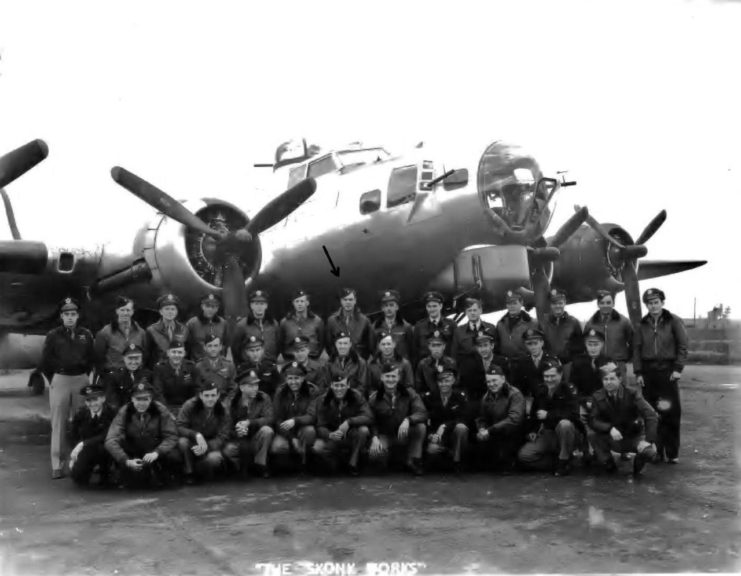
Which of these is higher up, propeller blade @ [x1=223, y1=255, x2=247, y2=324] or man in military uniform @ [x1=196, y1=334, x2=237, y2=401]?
propeller blade @ [x1=223, y1=255, x2=247, y2=324]

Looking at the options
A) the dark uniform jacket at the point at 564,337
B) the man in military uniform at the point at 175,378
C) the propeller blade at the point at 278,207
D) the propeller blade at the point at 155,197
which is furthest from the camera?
the propeller blade at the point at 278,207

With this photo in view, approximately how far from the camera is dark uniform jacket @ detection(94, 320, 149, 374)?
7.29 meters

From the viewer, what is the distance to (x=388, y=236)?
9180mm

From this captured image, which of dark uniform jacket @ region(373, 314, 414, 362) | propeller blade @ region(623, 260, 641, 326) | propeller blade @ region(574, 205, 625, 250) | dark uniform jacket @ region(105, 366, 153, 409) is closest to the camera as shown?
dark uniform jacket @ region(105, 366, 153, 409)

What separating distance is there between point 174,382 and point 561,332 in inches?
160

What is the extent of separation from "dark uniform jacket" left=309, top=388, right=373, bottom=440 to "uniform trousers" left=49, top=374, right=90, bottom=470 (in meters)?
2.23

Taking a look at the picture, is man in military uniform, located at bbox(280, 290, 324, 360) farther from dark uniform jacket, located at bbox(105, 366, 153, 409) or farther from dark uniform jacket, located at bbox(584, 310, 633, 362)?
dark uniform jacket, located at bbox(584, 310, 633, 362)

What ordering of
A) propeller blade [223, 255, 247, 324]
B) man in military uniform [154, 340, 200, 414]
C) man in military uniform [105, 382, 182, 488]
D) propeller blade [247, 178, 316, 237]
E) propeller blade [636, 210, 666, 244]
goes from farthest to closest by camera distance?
1. propeller blade [636, 210, 666, 244]
2. propeller blade [247, 178, 316, 237]
3. propeller blade [223, 255, 247, 324]
4. man in military uniform [154, 340, 200, 414]
5. man in military uniform [105, 382, 182, 488]

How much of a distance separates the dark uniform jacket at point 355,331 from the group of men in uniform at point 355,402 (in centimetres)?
42

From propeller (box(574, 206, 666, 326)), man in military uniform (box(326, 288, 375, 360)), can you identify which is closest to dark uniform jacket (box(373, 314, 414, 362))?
man in military uniform (box(326, 288, 375, 360))

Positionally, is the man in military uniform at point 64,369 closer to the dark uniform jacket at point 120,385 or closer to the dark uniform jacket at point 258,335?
the dark uniform jacket at point 120,385

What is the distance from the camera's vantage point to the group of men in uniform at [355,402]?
6426 millimetres

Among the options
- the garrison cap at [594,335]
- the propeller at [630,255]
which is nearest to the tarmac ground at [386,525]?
the garrison cap at [594,335]

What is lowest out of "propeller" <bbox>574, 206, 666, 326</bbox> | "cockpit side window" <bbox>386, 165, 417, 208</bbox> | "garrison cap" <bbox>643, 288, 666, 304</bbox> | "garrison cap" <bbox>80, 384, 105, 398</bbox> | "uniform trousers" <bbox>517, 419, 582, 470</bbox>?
"uniform trousers" <bbox>517, 419, 582, 470</bbox>
